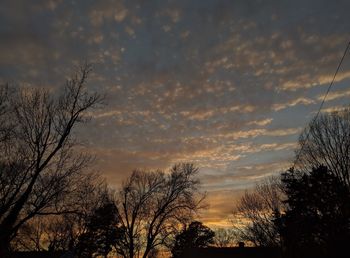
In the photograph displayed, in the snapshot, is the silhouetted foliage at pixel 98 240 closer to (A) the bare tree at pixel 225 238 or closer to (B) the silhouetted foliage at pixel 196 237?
(B) the silhouetted foliage at pixel 196 237

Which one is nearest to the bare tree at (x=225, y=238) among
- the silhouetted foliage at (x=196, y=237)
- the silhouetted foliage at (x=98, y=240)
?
the silhouetted foliage at (x=196, y=237)

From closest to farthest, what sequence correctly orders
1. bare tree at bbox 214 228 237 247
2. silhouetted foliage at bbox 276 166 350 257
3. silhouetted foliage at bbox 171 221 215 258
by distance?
silhouetted foliage at bbox 276 166 350 257, silhouetted foliage at bbox 171 221 215 258, bare tree at bbox 214 228 237 247

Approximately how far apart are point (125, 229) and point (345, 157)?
23.6 metres

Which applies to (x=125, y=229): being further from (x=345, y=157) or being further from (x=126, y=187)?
(x=345, y=157)

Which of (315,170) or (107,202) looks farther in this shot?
(107,202)

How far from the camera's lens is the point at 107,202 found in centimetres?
4188

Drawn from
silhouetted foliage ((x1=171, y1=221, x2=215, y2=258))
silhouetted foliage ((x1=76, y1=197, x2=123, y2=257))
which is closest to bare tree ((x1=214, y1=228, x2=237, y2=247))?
silhouetted foliage ((x1=171, y1=221, x2=215, y2=258))

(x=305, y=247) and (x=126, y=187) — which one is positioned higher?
(x=126, y=187)

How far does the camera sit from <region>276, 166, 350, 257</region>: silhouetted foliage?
3111cm

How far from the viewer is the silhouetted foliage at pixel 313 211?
31.1m

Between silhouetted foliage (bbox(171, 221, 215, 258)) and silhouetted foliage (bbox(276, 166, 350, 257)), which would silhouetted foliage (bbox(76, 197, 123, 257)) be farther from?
silhouetted foliage (bbox(276, 166, 350, 257))

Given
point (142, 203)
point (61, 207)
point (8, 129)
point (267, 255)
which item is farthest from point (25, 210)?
point (267, 255)

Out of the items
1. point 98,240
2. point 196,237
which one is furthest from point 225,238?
point 98,240

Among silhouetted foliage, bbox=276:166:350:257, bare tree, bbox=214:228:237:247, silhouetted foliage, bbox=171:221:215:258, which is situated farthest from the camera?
bare tree, bbox=214:228:237:247
